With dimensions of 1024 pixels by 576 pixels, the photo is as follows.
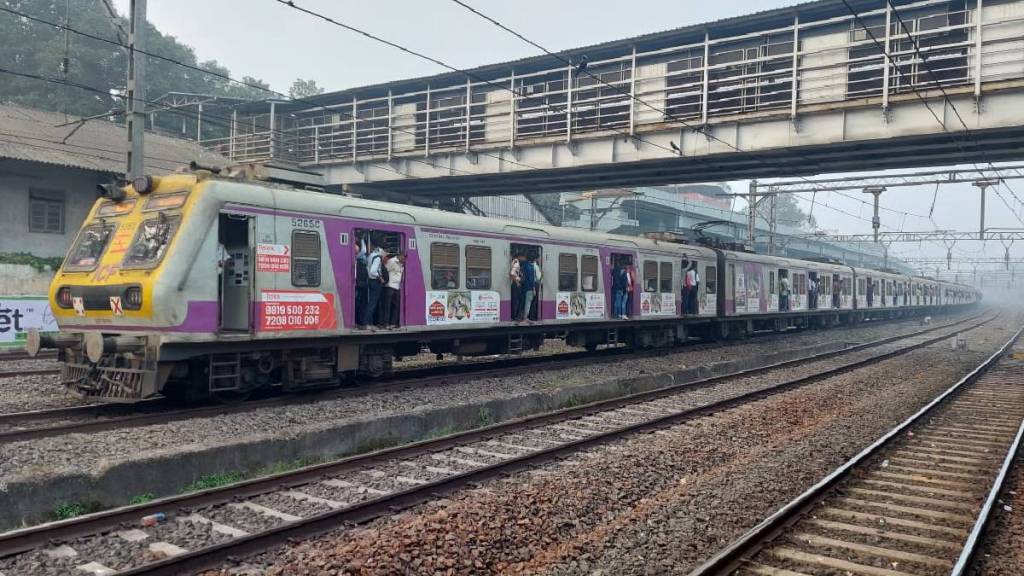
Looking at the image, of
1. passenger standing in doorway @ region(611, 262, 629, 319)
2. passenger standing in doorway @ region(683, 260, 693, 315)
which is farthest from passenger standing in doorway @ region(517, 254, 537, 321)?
passenger standing in doorway @ region(683, 260, 693, 315)

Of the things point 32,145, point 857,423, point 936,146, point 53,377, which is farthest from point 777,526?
point 32,145

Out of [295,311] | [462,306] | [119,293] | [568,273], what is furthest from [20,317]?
[568,273]

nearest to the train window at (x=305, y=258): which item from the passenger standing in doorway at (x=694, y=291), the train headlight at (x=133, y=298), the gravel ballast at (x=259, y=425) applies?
the gravel ballast at (x=259, y=425)

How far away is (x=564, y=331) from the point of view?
633 inches

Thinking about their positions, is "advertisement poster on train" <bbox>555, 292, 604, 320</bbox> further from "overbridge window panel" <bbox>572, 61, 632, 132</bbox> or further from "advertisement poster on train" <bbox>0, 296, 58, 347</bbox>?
"advertisement poster on train" <bbox>0, 296, 58, 347</bbox>

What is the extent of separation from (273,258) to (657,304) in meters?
11.4

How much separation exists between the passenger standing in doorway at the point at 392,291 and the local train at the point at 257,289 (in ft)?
0.48

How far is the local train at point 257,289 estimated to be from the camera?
9164 millimetres

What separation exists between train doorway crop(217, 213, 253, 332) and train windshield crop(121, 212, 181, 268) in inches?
24.9

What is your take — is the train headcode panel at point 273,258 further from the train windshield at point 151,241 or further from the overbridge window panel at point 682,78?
the overbridge window panel at point 682,78

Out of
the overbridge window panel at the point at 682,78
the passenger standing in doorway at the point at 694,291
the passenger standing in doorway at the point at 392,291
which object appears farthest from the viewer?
the overbridge window panel at the point at 682,78

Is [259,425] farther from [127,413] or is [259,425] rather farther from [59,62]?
[59,62]

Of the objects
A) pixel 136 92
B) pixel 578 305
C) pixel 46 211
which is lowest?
pixel 578 305

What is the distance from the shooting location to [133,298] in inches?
360
